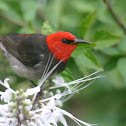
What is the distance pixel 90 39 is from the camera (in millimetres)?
3930

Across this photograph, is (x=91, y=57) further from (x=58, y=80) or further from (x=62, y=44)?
(x=58, y=80)

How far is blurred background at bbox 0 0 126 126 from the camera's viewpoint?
3.21 metres

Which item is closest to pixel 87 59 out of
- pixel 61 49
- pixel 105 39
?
pixel 61 49

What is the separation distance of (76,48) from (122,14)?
1.72 meters

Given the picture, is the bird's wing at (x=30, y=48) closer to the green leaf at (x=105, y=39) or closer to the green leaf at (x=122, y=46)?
the green leaf at (x=105, y=39)

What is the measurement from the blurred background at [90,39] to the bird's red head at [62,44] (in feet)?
0.28

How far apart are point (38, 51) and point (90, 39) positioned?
1.09m

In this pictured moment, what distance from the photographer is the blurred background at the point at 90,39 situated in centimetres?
321

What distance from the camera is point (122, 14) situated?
432 centimetres

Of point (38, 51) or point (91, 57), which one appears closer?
point (91, 57)

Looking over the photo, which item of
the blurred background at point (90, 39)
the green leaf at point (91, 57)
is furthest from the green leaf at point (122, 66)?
the green leaf at point (91, 57)

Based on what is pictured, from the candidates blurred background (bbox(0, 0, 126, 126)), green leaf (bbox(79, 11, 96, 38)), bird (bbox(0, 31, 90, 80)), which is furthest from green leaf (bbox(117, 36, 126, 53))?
bird (bbox(0, 31, 90, 80))

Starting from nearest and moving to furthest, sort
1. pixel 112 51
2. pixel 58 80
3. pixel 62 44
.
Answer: pixel 58 80
pixel 62 44
pixel 112 51

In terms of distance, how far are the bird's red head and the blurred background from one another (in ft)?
0.28
